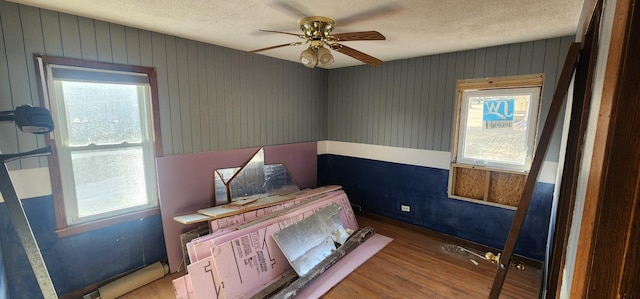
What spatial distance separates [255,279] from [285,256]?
1.23 feet

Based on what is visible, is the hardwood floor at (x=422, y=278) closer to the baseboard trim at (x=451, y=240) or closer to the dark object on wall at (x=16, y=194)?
the baseboard trim at (x=451, y=240)

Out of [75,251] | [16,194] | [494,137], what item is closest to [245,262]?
[75,251]

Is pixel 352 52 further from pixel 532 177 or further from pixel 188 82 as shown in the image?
pixel 188 82

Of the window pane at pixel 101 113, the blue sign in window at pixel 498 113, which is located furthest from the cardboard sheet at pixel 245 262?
the blue sign in window at pixel 498 113

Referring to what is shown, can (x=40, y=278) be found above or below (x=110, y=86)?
below

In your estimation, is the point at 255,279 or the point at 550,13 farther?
the point at 255,279

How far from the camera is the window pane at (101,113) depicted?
92.4 inches

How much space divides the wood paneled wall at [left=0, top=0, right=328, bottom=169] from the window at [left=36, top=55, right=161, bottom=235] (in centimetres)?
10

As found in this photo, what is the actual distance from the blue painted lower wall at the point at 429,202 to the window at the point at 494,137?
0.17m

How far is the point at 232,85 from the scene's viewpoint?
336cm

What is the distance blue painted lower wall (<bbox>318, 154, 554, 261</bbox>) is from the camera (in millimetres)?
2963

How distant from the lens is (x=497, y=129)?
3.12m

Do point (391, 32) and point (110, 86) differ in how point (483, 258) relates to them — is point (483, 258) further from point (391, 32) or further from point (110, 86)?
point (110, 86)

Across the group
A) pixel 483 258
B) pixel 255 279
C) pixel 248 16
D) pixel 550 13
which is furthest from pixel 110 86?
pixel 483 258
